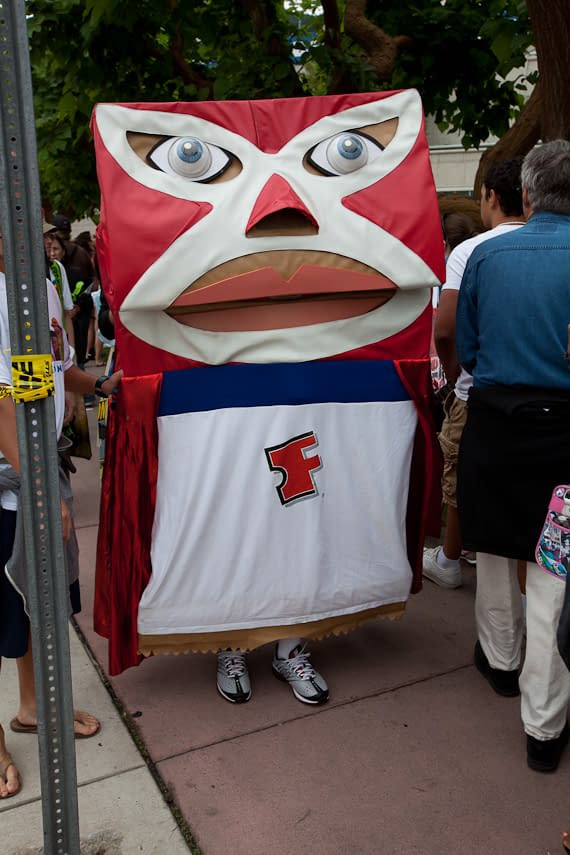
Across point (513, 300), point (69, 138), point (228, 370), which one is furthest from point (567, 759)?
point (69, 138)

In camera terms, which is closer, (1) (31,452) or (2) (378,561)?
(1) (31,452)

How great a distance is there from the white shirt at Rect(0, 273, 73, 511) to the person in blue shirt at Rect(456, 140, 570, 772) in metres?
1.22

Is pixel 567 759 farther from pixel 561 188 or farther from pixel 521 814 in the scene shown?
pixel 561 188

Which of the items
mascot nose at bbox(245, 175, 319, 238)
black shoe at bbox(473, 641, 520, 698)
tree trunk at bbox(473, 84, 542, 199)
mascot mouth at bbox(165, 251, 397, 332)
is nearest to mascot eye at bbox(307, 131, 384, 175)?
mascot nose at bbox(245, 175, 319, 238)

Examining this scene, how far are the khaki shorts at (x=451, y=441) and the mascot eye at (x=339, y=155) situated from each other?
1.31 meters

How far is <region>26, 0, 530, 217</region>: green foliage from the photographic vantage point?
17.8 ft

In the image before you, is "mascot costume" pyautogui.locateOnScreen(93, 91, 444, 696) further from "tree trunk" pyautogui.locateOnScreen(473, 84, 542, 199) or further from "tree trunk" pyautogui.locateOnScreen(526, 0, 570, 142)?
"tree trunk" pyautogui.locateOnScreen(473, 84, 542, 199)

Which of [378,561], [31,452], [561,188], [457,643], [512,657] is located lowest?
[457,643]

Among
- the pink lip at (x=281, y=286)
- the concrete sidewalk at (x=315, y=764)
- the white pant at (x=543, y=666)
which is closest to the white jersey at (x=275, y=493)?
the pink lip at (x=281, y=286)

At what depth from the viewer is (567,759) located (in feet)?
8.53

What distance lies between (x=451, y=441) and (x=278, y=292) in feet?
4.93

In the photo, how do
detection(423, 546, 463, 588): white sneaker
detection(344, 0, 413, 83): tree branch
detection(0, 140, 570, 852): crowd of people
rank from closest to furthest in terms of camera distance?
1. detection(0, 140, 570, 852): crowd of people
2. detection(423, 546, 463, 588): white sneaker
3. detection(344, 0, 413, 83): tree branch

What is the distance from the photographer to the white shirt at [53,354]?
2.22 metres

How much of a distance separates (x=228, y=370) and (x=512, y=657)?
1369 mm
